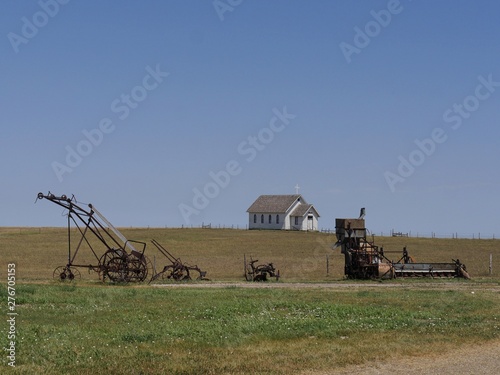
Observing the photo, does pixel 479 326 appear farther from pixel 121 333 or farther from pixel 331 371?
pixel 121 333

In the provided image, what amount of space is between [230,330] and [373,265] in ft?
74.5

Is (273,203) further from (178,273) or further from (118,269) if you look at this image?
(118,269)

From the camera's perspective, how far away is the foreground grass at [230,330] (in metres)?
13.3

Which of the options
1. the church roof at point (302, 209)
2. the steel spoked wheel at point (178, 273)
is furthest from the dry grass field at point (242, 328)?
the church roof at point (302, 209)

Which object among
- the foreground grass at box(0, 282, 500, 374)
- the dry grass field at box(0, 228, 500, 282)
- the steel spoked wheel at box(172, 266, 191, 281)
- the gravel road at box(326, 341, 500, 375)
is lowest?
the gravel road at box(326, 341, 500, 375)

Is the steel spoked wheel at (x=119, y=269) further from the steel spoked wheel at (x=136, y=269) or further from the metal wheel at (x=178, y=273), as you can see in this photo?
the metal wheel at (x=178, y=273)

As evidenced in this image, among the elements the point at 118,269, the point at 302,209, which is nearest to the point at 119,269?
the point at 118,269

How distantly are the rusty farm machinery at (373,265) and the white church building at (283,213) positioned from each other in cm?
6792

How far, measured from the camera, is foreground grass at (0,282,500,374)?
13.3 meters

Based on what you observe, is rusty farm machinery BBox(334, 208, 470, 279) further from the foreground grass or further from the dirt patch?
the dirt patch

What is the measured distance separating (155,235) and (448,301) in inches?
2506

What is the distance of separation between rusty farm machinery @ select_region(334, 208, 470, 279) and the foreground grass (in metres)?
12.5

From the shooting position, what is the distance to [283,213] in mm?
109750

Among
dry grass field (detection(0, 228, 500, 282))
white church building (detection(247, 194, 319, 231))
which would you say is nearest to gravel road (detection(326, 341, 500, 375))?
dry grass field (detection(0, 228, 500, 282))
